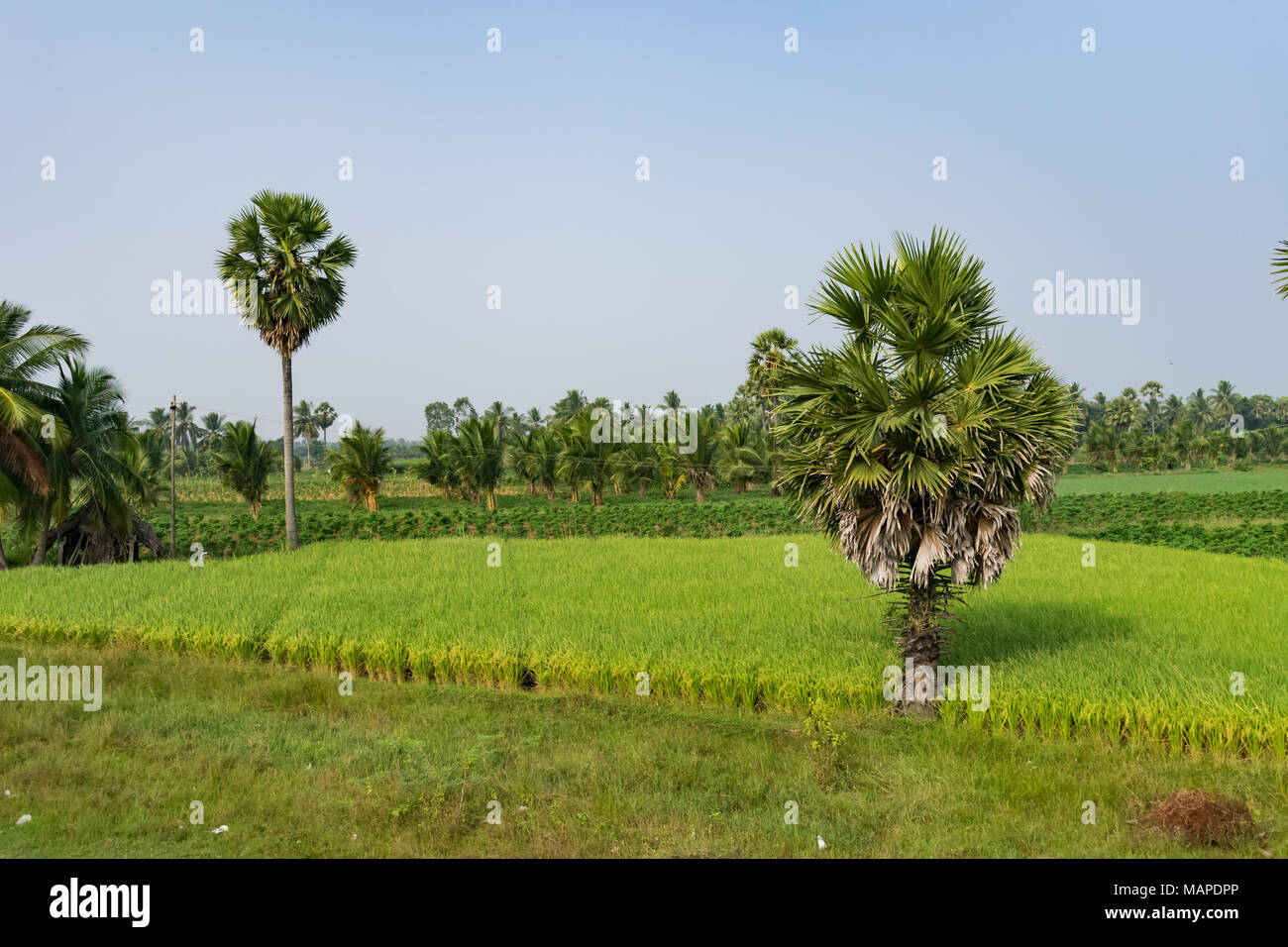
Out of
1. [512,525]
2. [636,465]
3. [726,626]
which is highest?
[636,465]

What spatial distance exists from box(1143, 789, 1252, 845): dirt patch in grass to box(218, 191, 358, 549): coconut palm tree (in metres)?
24.4

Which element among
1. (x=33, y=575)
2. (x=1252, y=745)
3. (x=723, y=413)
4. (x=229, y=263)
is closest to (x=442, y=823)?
(x=1252, y=745)

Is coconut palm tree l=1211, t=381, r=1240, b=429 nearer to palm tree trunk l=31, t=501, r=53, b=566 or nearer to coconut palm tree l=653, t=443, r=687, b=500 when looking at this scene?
coconut palm tree l=653, t=443, r=687, b=500

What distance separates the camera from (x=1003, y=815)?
277 inches

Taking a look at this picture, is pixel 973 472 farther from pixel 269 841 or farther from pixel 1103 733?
pixel 269 841

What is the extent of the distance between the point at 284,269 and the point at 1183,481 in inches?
2386

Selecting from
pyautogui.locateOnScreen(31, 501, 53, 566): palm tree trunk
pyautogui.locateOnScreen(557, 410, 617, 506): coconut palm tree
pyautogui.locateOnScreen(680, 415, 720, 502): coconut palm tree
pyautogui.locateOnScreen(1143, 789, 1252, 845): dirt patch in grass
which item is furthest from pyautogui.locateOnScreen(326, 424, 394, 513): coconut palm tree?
pyautogui.locateOnScreen(1143, 789, 1252, 845): dirt patch in grass

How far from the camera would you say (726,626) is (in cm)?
1341

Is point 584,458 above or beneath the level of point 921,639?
above

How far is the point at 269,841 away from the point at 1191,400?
5615 inches

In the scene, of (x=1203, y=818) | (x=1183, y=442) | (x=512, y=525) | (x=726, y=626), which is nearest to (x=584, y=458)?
(x=512, y=525)

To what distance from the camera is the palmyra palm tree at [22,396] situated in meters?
22.5

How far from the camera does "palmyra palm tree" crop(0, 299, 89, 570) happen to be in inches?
888

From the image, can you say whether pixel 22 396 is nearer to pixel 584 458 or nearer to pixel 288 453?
pixel 288 453
